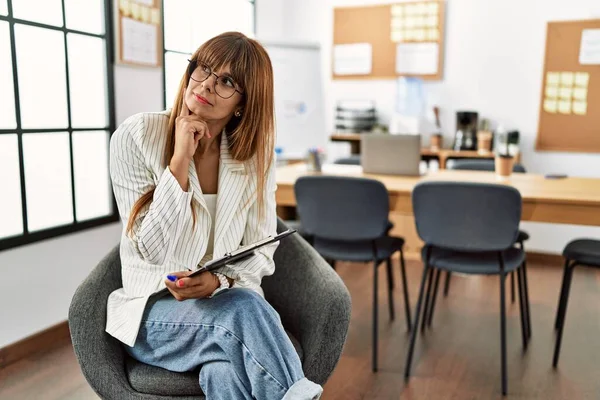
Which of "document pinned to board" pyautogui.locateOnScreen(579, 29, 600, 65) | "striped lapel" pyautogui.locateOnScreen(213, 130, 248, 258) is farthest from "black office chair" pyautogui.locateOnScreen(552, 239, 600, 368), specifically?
"document pinned to board" pyautogui.locateOnScreen(579, 29, 600, 65)

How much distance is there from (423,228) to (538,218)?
52 centimetres

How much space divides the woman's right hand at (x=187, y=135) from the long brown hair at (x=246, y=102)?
0.08m

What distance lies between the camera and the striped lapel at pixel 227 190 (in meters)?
1.56

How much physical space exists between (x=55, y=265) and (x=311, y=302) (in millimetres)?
1606

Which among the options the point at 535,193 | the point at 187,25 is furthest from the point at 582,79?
the point at 187,25

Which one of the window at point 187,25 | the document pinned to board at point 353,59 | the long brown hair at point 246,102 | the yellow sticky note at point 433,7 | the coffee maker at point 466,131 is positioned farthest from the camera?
the document pinned to board at point 353,59

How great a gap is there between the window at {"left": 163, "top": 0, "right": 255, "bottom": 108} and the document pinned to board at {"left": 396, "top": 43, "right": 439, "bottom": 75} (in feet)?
4.44

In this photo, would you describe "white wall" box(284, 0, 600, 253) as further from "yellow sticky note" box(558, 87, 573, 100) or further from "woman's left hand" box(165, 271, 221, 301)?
"woman's left hand" box(165, 271, 221, 301)

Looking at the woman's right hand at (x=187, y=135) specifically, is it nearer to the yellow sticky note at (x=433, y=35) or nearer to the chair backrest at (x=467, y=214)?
the chair backrest at (x=467, y=214)

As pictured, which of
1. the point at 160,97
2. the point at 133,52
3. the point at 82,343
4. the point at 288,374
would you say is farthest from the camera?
the point at 160,97

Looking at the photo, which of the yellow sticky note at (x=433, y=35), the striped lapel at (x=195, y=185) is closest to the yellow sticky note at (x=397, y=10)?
the yellow sticky note at (x=433, y=35)

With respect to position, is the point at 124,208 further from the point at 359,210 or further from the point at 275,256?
the point at 359,210

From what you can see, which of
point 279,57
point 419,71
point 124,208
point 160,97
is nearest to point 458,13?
point 419,71

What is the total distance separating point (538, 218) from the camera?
2.45 metres
